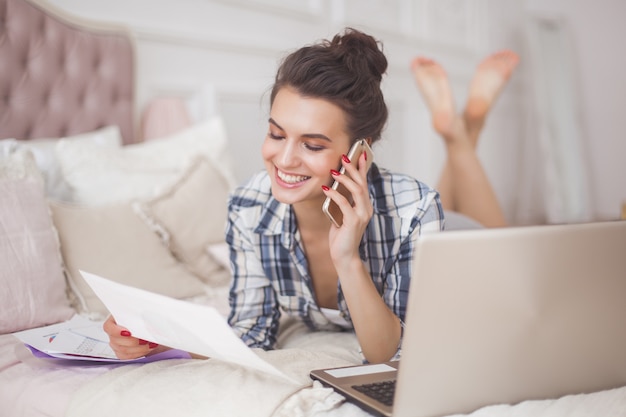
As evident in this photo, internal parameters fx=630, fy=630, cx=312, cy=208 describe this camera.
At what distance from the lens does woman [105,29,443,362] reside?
1.32m

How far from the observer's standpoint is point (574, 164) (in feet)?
18.0

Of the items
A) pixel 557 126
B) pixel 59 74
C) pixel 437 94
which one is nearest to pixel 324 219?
pixel 59 74

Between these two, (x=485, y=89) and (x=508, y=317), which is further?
(x=485, y=89)

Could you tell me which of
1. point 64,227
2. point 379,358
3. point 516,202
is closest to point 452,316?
point 379,358

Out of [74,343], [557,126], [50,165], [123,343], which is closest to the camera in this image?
[123,343]

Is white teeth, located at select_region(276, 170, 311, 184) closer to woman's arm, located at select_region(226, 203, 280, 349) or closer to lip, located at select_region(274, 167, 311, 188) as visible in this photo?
lip, located at select_region(274, 167, 311, 188)

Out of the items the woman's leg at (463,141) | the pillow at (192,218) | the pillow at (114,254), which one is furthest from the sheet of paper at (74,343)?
the woman's leg at (463,141)

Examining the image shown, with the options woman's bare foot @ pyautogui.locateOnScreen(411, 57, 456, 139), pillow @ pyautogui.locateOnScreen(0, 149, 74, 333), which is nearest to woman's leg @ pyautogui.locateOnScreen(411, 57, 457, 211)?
woman's bare foot @ pyautogui.locateOnScreen(411, 57, 456, 139)

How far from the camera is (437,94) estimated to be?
275 centimetres

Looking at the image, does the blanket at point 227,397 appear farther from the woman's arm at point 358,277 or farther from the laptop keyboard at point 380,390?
the woman's arm at point 358,277

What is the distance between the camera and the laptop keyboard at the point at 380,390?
38.4 inches

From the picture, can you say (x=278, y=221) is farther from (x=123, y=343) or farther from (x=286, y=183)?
(x=123, y=343)

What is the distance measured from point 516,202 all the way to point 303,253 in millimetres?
4701

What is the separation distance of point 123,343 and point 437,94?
1958 mm
